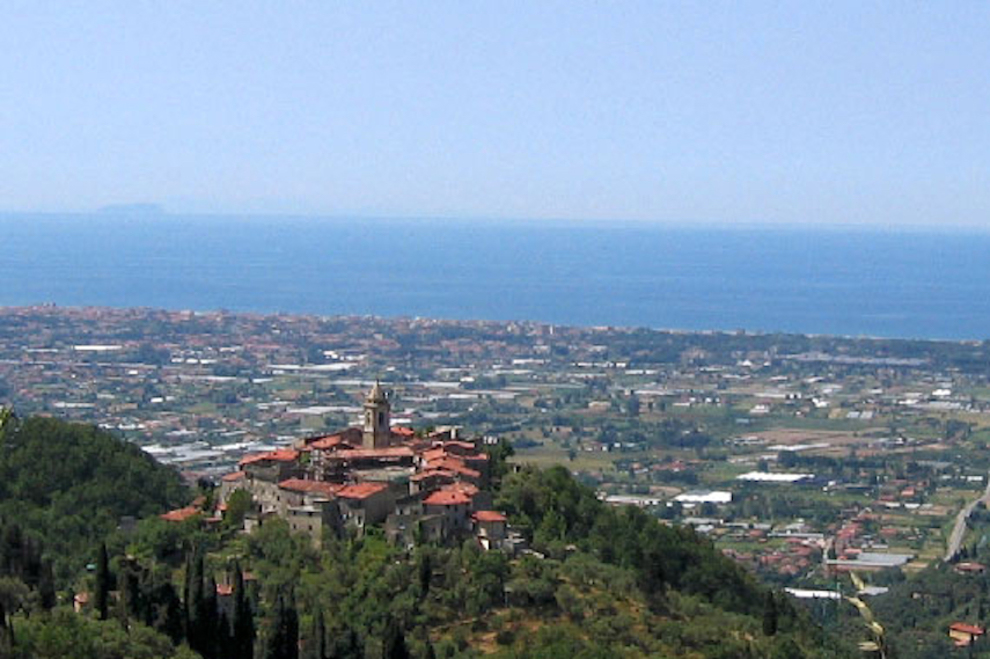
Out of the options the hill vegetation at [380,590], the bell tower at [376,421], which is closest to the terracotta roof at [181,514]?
the hill vegetation at [380,590]

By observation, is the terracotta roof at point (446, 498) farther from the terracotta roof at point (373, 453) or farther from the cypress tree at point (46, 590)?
the cypress tree at point (46, 590)

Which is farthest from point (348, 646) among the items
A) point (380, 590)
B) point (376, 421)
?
point (376, 421)

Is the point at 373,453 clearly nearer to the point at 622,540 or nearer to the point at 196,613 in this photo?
the point at 622,540

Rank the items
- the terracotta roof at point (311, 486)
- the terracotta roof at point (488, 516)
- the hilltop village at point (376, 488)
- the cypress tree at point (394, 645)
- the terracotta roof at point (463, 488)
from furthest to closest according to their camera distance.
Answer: the terracotta roof at point (463, 488), the terracotta roof at point (311, 486), the terracotta roof at point (488, 516), the hilltop village at point (376, 488), the cypress tree at point (394, 645)

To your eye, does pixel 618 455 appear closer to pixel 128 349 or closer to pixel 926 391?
pixel 926 391

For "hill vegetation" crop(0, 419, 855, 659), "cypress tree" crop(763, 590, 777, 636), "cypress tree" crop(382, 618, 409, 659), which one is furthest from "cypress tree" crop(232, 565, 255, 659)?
"cypress tree" crop(763, 590, 777, 636)

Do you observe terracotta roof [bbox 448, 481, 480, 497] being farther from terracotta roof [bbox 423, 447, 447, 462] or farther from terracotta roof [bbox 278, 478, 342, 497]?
terracotta roof [bbox 278, 478, 342, 497]
